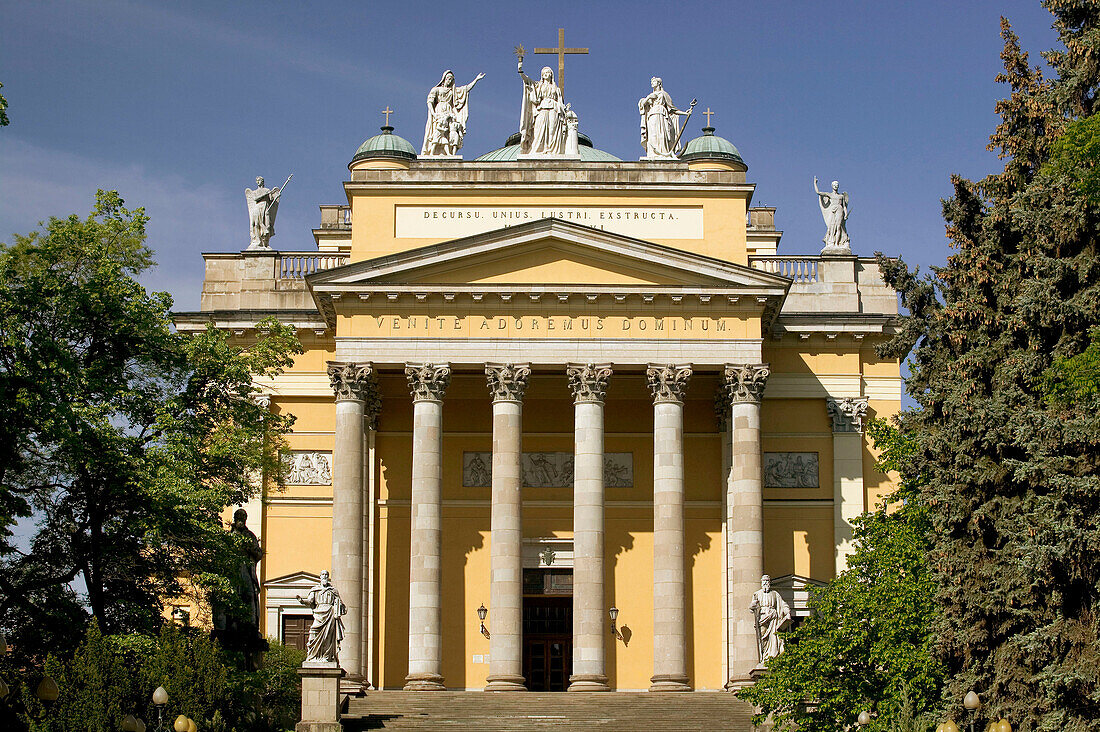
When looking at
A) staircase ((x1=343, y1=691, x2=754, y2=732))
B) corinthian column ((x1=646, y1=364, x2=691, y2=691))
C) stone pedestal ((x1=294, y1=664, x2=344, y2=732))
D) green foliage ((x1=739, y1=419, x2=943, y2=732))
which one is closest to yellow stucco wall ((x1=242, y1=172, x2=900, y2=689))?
corinthian column ((x1=646, y1=364, x2=691, y2=691))

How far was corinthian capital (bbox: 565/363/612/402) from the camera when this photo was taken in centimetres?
4362

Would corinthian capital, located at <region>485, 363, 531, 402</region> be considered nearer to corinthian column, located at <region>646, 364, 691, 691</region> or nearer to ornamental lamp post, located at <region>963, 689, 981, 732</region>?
corinthian column, located at <region>646, 364, 691, 691</region>

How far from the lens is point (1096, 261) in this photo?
2853 cm

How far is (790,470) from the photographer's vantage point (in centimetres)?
4775

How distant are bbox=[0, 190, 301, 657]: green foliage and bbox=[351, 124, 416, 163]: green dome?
1651cm

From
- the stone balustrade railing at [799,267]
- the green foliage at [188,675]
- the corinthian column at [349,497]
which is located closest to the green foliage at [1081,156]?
the green foliage at [188,675]

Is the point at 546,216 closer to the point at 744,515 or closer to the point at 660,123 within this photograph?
the point at 660,123

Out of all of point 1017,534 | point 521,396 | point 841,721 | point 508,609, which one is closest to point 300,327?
point 521,396

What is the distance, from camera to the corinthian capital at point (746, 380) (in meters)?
43.7

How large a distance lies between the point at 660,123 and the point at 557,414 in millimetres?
9178

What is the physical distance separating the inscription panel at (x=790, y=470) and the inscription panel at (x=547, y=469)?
4.09 metres

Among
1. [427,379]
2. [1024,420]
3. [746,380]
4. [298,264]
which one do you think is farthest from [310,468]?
[1024,420]

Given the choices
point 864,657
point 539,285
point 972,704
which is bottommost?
point 972,704

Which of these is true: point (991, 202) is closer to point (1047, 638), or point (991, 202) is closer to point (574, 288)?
point (1047, 638)
